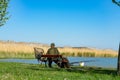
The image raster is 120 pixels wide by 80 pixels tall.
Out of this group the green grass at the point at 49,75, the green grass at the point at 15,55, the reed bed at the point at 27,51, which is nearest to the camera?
the green grass at the point at 49,75

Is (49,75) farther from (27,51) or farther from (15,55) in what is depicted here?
(27,51)

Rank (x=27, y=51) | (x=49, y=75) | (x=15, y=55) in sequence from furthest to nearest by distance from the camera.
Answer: (x=27, y=51) < (x=15, y=55) < (x=49, y=75)

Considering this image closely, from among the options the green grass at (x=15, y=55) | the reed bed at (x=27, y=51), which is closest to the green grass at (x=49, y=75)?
the green grass at (x=15, y=55)

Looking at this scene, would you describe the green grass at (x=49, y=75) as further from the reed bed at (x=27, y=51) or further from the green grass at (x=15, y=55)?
the reed bed at (x=27, y=51)

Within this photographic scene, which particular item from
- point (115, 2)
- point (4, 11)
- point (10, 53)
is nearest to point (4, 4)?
point (4, 11)

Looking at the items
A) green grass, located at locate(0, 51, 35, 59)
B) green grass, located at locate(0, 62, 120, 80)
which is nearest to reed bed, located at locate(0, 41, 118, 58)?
green grass, located at locate(0, 51, 35, 59)

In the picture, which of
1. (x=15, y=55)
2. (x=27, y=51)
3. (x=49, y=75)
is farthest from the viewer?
(x=27, y=51)

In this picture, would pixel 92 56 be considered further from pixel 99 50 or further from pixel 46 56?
pixel 46 56

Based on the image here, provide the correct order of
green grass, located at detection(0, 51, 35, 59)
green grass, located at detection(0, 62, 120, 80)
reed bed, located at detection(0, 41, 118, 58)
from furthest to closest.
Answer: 1. reed bed, located at detection(0, 41, 118, 58)
2. green grass, located at detection(0, 51, 35, 59)
3. green grass, located at detection(0, 62, 120, 80)

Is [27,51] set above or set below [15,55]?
above

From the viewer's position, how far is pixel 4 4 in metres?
40.8

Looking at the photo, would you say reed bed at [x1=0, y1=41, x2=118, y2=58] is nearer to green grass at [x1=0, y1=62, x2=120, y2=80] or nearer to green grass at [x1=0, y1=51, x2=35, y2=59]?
green grass at [x1=0, y1=51, x2=35, y2=59]

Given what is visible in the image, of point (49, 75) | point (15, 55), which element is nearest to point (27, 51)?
point (15, 55)

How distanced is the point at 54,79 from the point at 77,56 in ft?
174
